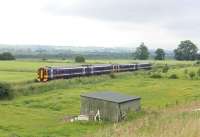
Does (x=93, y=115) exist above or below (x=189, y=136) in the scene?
below

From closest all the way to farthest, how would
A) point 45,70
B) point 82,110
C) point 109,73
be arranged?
point 82,110 < point 45,70 < point 109,73

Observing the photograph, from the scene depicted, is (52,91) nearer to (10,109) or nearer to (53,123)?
(10,109)

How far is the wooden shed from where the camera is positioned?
33531 millimetres

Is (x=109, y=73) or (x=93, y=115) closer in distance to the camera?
(x=93, y=115)

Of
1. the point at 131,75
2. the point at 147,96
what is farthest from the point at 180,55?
the point at 147,96

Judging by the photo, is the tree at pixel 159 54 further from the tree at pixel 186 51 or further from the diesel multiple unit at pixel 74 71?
the diesel multiple unit at pixel 74 71

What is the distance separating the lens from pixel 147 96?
5284 cm

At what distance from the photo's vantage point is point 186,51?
176250mm

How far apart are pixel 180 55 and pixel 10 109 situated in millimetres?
145727

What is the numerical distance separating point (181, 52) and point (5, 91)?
452 ft

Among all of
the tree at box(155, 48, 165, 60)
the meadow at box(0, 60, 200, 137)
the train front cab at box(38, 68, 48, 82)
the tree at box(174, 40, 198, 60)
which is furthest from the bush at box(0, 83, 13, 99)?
the tree at box(155, 48, 165, 60)

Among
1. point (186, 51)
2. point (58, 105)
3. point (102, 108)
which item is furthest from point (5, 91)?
point (186, 51)

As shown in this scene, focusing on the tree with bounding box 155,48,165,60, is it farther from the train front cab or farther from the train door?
the train front cab

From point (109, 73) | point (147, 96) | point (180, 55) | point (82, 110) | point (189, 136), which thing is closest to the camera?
point (189, 136)
